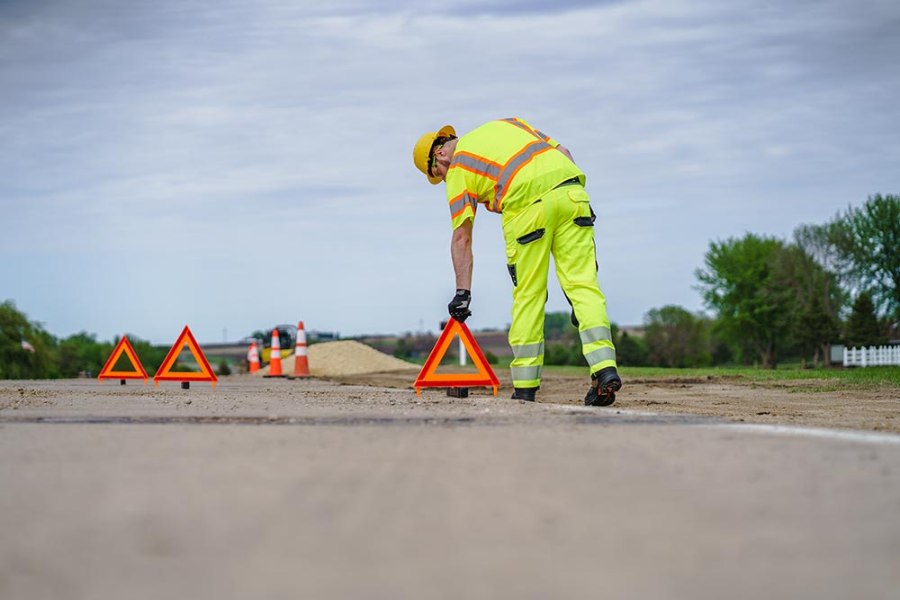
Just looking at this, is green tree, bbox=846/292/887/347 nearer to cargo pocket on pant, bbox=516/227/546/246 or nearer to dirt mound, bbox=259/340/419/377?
dirt mound, bbox=259/340/419/377

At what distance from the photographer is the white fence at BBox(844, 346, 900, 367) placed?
41719 mm

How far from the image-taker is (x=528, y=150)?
8648 mm

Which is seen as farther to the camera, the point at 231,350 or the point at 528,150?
the point at 231,350

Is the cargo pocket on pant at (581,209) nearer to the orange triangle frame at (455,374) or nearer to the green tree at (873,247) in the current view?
the orange triangle frame at (455,374)

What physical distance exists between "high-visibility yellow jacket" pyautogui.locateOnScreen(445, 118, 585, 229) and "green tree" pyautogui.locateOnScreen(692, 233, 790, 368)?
234 ft

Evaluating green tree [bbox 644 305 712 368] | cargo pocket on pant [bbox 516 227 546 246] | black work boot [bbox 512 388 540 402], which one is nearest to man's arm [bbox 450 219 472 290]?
cargo pocket on pant [bbox 516 227 546 246]

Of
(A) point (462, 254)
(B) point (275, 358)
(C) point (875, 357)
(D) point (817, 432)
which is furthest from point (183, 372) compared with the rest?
(C) point (875, 357)

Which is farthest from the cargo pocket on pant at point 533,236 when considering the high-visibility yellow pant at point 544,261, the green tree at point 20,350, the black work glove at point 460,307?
the green tree at point 20,350

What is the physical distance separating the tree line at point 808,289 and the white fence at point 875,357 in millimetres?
11227

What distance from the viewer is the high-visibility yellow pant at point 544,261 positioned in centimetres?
845

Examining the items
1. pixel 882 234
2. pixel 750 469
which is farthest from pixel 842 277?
pixel 750 469

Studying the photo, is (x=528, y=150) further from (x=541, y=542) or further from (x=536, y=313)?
(x=541, y=542)

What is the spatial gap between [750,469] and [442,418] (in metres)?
2.33

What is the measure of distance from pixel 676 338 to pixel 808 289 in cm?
3998
